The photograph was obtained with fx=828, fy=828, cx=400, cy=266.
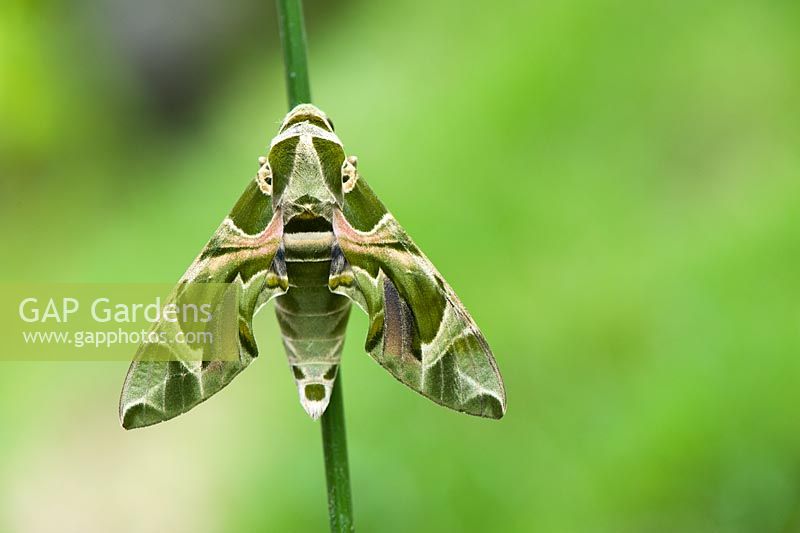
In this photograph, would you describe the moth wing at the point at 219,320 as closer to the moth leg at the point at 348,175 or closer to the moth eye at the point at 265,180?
the moth eye at the point at 265,180

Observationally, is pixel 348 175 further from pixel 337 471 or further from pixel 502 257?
pixel 502 257

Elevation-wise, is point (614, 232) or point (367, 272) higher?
point (614, 232)

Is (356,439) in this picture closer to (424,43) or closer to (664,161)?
(664,161)

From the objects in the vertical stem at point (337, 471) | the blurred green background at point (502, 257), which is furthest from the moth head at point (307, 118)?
the vertical stem at point (337, 471)

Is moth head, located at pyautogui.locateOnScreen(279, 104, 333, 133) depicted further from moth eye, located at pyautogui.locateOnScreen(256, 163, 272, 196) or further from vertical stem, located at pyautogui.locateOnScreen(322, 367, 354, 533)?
vertical stem, located at pyautogui.locateOnScreen(322, 367, 354, 533)

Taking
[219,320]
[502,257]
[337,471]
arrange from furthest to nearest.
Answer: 1. [502,257]
2. [219,320]
3. [337,471]

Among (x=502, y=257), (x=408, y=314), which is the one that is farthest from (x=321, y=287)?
(x=502, y=257)

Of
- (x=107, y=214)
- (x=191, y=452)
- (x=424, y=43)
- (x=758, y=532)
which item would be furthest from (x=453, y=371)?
(x=107, y=214)
